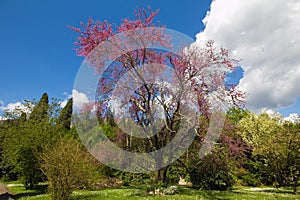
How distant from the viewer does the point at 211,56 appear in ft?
38.9

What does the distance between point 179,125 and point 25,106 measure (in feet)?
96.0

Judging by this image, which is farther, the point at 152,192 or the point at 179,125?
the point at 179,125

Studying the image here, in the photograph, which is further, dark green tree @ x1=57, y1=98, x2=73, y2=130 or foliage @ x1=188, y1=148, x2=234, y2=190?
dark green tree @ x1=57, y1=98, x2=73, y2=130

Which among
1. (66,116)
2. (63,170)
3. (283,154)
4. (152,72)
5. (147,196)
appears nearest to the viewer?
(63,170)

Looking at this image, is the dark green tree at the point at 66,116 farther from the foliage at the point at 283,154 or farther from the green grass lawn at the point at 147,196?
the foliage at the point at 283,154

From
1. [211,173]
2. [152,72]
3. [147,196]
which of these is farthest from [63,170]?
[211,173]

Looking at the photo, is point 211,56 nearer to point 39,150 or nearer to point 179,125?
point 179,125

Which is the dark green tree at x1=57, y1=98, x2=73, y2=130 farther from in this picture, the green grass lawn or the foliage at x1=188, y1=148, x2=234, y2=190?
the foliage at x1=188, y1=148, x2=234, y2=190

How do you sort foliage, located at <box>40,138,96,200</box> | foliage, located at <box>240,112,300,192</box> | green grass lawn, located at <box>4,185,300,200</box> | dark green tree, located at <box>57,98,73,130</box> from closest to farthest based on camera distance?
foliage, located at <box>40,138,96,200</box>, green grass lawn, located at <box>4,185,300,200</box>, foliage, located at <box>240,112,300,192</box>, dark green tree, located at <box>57,98,73,130</box>

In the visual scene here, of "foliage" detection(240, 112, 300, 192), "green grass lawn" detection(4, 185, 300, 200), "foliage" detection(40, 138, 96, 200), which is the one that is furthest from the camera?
"foliage" detection(240, 112, 300, 192)

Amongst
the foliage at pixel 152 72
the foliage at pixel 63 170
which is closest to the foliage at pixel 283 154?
the foliage at pixel 152 72

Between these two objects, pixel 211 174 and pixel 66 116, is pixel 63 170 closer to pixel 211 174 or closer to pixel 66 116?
pixel 211 174

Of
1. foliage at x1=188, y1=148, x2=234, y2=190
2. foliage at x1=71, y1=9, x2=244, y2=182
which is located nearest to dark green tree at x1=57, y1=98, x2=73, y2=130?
foliage at x1=71, y1=9, x2=244, y2=182

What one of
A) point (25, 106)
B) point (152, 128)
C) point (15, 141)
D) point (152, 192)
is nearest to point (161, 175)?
point (152, 192)
